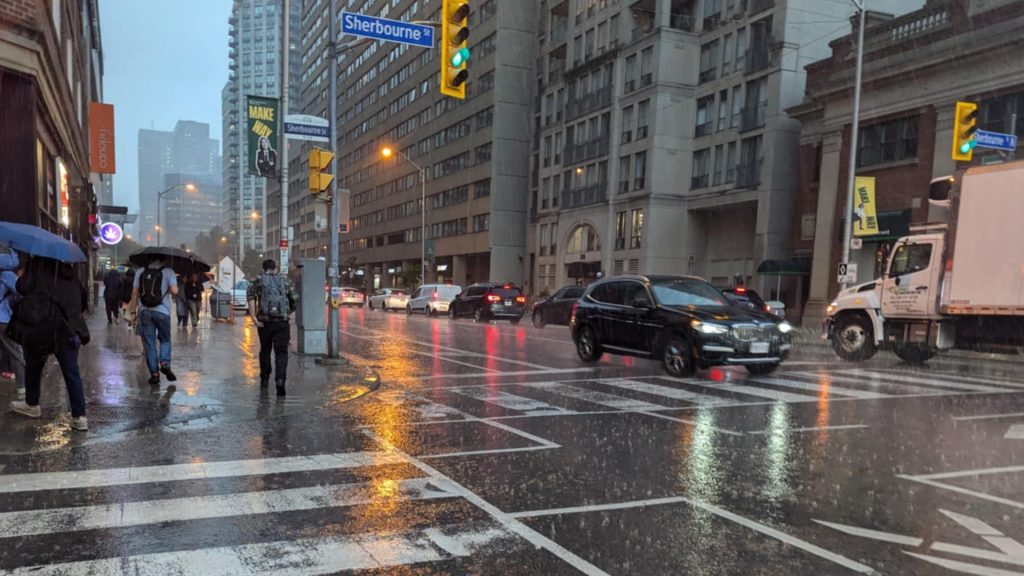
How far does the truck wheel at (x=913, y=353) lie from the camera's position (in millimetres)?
14320

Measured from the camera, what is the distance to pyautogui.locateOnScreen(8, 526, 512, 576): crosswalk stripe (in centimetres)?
365

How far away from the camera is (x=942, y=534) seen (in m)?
4.36

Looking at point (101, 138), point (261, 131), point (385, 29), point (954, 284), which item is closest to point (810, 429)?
point (954, 284)

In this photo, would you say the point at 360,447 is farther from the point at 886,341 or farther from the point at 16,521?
the point at 886,341

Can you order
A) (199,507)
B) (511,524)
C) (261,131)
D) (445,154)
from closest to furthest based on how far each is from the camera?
1. (511,524)
2. (199,507)
3. (261,131)
4. (445,154)

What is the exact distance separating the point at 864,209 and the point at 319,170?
19.7 meters

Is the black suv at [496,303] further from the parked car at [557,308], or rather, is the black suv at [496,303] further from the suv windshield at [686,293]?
the suv windshield at [686,293]

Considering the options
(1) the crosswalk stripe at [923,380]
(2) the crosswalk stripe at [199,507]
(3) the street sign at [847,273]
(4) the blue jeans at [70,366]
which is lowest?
(1) the crosswalk stripe at [923,380]

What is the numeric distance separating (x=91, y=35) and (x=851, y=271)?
35928mm

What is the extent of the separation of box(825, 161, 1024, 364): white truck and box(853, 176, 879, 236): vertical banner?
32.3 feet

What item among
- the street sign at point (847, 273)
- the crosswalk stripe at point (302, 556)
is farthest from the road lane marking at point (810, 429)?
the street sign at point (847, 273)

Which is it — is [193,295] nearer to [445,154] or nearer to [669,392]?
[669,392]

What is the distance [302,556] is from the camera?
387cm

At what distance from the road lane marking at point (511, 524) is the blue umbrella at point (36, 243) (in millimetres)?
4083
